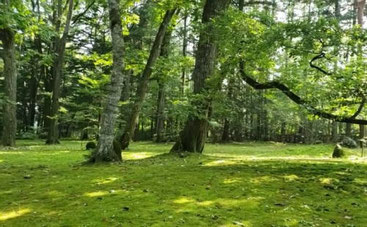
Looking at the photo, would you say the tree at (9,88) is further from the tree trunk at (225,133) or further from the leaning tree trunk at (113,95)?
the tree trunk at (225,133)

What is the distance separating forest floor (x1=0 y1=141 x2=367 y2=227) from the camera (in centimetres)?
371

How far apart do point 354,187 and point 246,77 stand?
5124 mm

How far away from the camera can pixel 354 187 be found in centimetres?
567

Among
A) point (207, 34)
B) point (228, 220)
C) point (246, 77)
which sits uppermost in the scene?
point (207, 34)

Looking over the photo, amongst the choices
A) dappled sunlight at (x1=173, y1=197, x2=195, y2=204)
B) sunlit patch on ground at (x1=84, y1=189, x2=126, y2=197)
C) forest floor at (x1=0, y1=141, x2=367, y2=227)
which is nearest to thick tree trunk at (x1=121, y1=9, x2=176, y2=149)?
forest floor at (x1=0, y1=141, x2=367, y2=227)

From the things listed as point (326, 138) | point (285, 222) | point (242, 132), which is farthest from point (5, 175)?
point (326, 138)

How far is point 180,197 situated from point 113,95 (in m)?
3.64

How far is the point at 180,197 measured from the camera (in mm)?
4680

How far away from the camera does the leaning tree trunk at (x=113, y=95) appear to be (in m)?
7.55

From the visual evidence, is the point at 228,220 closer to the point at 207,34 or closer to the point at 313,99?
the point at 313,99

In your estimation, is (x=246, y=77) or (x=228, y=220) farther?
(x=246, y=77)

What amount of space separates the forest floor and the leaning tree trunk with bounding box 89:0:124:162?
2.14 ft

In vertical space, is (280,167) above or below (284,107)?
below

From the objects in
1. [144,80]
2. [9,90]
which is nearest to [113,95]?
[144,80]
